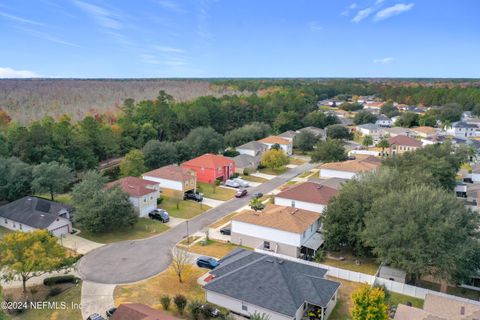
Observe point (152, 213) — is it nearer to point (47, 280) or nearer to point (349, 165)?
point (47, 280)

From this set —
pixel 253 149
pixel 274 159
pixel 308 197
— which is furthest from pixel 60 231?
pixel 253 149

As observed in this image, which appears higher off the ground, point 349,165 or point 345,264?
point 349,165

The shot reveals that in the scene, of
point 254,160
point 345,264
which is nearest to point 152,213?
point 345,264

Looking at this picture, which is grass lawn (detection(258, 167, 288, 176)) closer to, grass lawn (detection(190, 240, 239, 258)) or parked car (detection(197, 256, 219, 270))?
grass lawn (detection(190, 240, 239, 258))

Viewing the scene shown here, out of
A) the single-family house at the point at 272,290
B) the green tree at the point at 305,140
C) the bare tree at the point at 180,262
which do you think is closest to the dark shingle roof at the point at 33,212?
the bare tree at the point at 180,262

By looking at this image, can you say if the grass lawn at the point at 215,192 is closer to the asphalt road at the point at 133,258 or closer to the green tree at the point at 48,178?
the asphalt road at the point at 133,258
